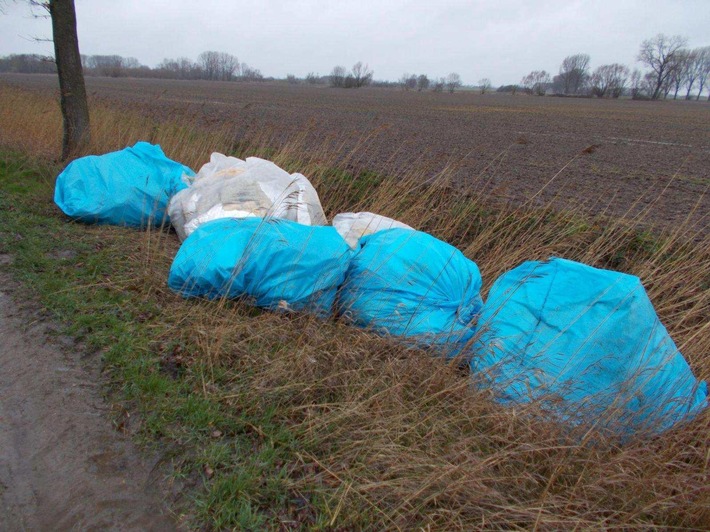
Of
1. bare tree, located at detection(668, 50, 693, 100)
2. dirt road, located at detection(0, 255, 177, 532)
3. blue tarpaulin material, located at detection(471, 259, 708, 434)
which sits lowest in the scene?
dirt road, located at detection(0, 255, 177, 532)

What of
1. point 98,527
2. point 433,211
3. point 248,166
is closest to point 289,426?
point 98,527

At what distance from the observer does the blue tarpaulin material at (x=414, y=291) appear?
2.83 metres

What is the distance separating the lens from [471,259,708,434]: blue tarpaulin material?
2.22m

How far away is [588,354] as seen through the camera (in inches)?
94.8

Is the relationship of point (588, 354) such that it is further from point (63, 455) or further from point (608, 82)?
point (608, 82)

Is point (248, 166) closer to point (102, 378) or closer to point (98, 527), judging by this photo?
point (102, 378)

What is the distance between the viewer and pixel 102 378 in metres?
2.29

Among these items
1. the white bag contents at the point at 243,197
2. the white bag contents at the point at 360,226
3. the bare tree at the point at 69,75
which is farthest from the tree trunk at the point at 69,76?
the white bag contents at the point at 360,226

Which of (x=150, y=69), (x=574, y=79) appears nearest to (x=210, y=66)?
(x=150, y=69)

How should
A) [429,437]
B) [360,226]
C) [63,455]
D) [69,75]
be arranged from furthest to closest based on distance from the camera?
1. [69,75]
2. [360,226]
3. [429,437]
4. [63,455]

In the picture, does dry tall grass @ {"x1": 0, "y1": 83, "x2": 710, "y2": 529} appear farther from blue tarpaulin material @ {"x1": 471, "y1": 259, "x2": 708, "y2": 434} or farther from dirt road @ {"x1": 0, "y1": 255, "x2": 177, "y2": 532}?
dirt road @ {"x1": 0, "y1": 255, "x2": 177, "y2": 532}

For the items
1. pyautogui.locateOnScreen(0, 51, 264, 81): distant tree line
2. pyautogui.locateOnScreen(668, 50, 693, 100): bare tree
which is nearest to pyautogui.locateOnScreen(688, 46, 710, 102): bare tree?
pyautogui.locateOnScreen(668, 50, 693, 100): bare tree

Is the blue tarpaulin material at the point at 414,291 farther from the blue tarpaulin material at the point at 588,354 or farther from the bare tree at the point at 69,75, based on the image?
the bare tree at the point at 69,75

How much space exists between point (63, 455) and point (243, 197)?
7.37 feet
